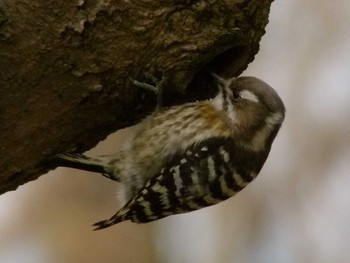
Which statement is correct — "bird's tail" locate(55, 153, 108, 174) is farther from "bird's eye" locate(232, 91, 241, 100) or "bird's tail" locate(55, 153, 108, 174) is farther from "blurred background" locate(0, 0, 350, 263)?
"blurred background" locate(0, 0, 350, 263)

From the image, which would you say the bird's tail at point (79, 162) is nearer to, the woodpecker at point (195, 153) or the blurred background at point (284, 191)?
the woodpecker at point (195, 153)

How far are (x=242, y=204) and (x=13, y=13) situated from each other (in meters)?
2.54

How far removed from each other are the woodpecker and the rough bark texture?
19cm

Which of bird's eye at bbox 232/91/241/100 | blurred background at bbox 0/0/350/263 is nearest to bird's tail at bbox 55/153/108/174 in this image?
bird's eye at bbox 232/91/241/100

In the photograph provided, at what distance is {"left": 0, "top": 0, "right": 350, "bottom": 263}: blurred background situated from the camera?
A: 391 cm

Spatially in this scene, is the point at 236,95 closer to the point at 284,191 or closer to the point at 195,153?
the point at 195,153

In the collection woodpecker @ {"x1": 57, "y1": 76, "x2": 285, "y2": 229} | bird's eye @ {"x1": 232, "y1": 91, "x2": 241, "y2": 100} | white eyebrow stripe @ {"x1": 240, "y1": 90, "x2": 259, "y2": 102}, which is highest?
bird's eye @ {"x1": 232, "y1": 91, "x2": 241, "y2": 100}

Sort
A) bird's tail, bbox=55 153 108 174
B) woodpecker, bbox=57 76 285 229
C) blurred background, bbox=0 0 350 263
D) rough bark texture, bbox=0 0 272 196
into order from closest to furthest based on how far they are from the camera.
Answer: rough bark texture, bbox=0 0 272 196 < bird's tail, bbox=55 153 108 174 < woodpecker, bbox=57 76 285 229 < blurred background, bbox=0 0 350 263

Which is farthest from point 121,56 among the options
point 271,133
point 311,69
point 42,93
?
point 311,69

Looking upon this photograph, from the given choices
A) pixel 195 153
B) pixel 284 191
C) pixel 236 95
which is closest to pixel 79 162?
pixel 195 153

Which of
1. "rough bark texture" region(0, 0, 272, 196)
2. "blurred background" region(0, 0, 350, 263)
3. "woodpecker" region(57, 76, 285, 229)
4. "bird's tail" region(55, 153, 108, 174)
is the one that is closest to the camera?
"rough bark texture" region(0, 0, 272, 196)

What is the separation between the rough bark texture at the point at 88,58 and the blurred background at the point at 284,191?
1.77 m

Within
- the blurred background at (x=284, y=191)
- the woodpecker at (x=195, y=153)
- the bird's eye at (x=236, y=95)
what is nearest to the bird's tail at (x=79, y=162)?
the woodpecker at (x=195, y=153)

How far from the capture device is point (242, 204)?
413 centimetres
